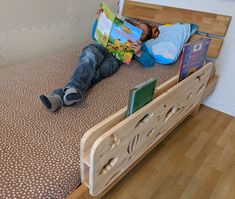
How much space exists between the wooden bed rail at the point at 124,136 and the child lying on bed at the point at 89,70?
291 mm

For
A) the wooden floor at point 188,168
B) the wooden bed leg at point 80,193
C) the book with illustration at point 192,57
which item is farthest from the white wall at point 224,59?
the wooden bed leg at point 80,193

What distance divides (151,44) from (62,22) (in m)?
0.71

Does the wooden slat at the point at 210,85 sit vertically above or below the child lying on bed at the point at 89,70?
below

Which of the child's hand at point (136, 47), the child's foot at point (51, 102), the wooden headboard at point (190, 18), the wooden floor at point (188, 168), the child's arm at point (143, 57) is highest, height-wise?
the wooden headboard at point (190, 18)

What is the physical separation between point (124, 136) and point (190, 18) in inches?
49.5

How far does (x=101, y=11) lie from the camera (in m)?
1.38

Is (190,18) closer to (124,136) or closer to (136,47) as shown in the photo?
(136,47)

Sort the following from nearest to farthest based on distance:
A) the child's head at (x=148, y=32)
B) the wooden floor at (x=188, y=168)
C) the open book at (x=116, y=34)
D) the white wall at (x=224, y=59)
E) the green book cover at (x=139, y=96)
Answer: the green book cover at (x=139, y=96), the wooden floor at (x=188, y=168), the open book at (x=116, y=34), the white wall at (x=224, y=59), the child's head at (x=148, y=32)

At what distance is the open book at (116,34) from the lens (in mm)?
1342

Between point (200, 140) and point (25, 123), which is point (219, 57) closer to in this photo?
point (200, 140)

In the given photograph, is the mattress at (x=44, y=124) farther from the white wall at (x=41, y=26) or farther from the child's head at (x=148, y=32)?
the child's head at (x=148, y=32)

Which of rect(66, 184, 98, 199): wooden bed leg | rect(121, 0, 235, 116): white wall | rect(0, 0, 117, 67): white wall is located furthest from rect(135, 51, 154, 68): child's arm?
rect(66, 184, 98, 199): wooden bed leg

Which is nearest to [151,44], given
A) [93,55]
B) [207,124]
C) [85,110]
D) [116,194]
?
[93,55]

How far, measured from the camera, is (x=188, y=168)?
3.94 ft
